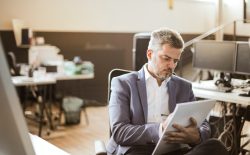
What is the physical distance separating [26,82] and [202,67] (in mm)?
2033

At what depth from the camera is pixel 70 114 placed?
192 inches

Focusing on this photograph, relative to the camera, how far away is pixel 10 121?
0.62 metres

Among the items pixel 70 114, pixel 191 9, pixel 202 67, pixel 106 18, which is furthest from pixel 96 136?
pixel 191 9

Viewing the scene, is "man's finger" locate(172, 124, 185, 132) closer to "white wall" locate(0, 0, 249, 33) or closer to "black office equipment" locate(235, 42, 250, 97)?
"black office equipment" locate(235, 42, 250, 97)

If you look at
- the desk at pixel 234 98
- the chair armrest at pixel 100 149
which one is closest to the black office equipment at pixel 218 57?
the desk at pixel 234 98

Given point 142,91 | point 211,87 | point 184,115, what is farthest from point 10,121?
point 211,87

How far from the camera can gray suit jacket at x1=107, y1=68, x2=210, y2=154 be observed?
1804 mm

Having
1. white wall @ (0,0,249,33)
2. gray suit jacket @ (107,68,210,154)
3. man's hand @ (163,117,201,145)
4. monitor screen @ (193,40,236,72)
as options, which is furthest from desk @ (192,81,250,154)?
white wall @ (0,0,249,33)

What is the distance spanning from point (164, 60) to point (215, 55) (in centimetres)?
206

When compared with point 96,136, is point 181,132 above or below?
above

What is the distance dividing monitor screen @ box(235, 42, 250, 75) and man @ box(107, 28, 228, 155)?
1.74 m

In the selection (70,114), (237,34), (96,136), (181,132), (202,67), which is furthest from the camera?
(237,34)

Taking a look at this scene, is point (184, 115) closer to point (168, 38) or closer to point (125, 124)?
point (125, 124)

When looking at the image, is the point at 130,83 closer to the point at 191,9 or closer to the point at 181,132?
the point at 181,132
